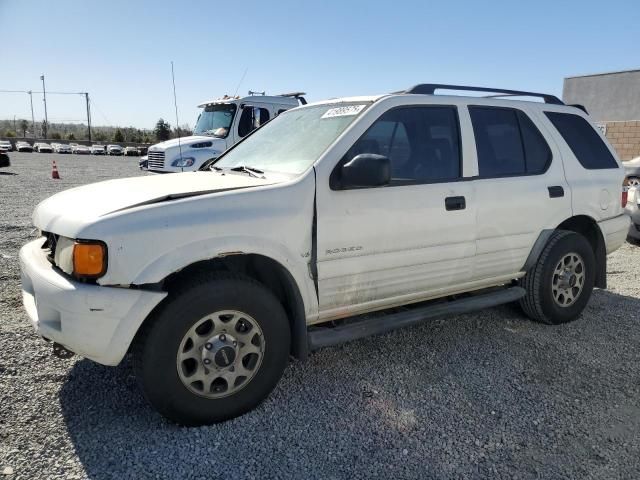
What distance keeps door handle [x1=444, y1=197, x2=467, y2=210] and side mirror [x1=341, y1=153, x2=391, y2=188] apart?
26.7 inches

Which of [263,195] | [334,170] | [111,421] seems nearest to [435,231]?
[334,170]

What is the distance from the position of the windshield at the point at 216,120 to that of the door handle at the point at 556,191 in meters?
8.37

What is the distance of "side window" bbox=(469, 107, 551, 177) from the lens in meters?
3.78

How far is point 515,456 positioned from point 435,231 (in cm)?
145

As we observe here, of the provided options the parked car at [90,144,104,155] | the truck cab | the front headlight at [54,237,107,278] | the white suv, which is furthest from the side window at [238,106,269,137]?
the parked car at [90,144,104,155]

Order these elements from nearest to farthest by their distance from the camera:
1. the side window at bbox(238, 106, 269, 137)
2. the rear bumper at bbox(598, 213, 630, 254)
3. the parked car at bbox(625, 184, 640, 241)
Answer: the rear bumper at bbox(598, 213, 630, 254) → the parked car at bbox(625, 184, 640, 241) → the side window at bbox(238, 106, 269, 137)

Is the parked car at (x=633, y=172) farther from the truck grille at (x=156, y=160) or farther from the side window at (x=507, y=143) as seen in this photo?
the truck grille at (x=156, y=160)

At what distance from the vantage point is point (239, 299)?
2732mm

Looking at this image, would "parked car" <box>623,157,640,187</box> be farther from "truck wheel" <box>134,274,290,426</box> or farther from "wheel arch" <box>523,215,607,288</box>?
"truck wheel" <box>134,274,290,426</box>

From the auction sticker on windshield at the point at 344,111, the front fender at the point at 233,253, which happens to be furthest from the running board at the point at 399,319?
the auction sticker on windshield at the point at 344,111

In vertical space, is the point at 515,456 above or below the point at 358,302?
→ below

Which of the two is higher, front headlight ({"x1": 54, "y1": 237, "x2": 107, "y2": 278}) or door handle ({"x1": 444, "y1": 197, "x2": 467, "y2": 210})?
door handle ({"x1": 444, "y1": 197, "x2": 467, "y2": 210})

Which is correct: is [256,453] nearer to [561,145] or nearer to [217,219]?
[217,219]

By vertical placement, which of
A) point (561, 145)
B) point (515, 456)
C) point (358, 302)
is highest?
point (561, 145)
